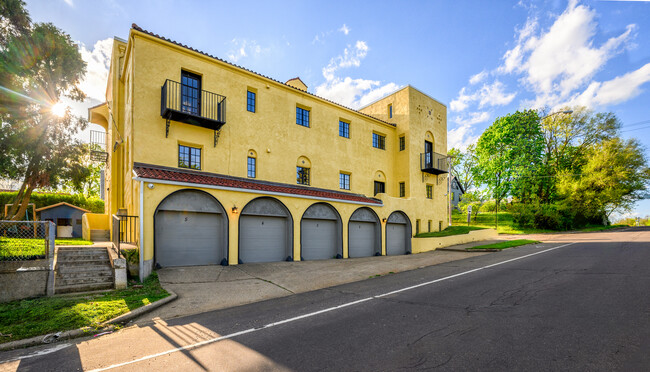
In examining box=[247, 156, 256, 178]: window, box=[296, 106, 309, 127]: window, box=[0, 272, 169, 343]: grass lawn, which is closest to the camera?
box=[0, 272, 169, 343]: grass lawn

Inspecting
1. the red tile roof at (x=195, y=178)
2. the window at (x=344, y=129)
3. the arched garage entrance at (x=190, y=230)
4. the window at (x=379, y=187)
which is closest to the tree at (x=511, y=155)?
the window at (x=379, y=187)

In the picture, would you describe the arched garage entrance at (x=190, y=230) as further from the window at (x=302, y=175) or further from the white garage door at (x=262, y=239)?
the window at (x=302, y=175)

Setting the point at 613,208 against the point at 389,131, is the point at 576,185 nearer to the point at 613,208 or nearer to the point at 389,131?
the point at 613,208

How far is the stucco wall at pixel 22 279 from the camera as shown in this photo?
6.79 meters

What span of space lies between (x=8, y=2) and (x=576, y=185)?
158 ft

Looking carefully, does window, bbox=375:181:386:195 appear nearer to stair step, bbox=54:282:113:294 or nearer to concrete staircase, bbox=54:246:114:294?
concrete staircase, bbox=54:246:114:294

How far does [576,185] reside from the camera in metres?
31.1

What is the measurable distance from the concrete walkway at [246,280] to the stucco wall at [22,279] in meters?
2.73

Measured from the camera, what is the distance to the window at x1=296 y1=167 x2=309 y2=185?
56.6 ft

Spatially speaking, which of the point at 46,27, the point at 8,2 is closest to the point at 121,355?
the point at 8,2

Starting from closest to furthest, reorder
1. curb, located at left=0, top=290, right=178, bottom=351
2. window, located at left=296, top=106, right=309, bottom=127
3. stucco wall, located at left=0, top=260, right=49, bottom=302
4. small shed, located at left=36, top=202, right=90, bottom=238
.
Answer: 1. curb, located at left=0, top=290, right=178, bottom=351
2. stucco wall, located at left=0, top=260, right=49, bottom=302
3. window, located at left=296, top=106, right=309, bottom=127
4. small shed, located at left=36, top=202, right=90, bottom=238

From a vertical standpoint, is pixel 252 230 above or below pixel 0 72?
below

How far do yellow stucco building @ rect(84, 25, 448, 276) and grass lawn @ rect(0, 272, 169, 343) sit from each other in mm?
2486

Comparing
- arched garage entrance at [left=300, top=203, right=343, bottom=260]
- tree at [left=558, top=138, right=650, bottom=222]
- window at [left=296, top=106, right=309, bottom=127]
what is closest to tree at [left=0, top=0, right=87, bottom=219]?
window at [left=296, top=106, right=309, bottom=127]
